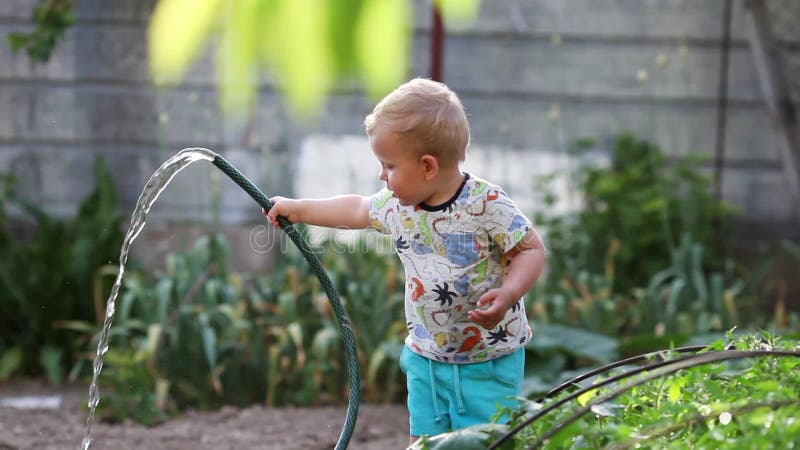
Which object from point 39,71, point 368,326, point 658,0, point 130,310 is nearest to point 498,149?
point 658,0

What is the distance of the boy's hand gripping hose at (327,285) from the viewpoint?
2.12 m

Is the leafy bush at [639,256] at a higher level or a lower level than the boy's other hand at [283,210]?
lower

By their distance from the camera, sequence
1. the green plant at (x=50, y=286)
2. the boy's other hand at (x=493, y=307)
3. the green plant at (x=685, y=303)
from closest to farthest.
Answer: the boy's other hand at (x=493, y=307) < the green plant at (x=685, y=303) < the green plant at (x=50, y=286)

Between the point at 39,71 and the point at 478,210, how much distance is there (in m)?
3.79

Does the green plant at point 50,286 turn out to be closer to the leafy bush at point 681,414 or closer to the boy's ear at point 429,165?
the boy's ear at point 429,165

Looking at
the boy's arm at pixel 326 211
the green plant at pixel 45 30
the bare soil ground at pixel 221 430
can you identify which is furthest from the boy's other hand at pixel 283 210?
the green plant at pixel 45 30

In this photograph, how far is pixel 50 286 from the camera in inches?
170

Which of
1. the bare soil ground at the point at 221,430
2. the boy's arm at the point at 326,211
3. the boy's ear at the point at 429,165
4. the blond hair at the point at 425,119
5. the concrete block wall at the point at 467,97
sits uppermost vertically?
the concrete block wall at the point at 467,97

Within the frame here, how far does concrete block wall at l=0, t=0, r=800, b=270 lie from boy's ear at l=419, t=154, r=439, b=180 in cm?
319

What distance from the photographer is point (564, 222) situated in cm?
489

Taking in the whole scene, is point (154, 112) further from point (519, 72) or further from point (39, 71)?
point (519, 72)

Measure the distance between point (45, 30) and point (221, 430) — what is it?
7.41 ft

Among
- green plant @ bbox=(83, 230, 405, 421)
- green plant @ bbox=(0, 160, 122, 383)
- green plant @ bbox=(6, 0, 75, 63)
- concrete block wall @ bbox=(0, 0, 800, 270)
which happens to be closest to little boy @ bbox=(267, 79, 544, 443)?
green plant @ bbox=(83, 230, 405, 421)

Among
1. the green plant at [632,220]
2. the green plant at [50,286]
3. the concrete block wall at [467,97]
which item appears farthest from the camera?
the concrete block wall at [467,97]
